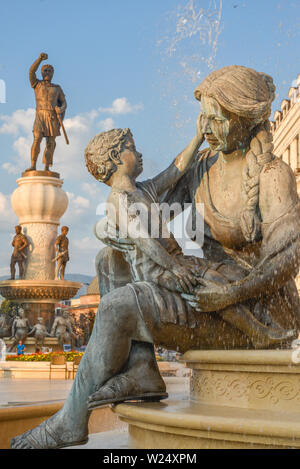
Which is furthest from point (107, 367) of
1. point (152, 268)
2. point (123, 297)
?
point (152, 268)

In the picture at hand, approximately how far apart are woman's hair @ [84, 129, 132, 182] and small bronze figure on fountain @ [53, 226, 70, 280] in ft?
53.4

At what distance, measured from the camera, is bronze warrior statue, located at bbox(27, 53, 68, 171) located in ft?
65.9

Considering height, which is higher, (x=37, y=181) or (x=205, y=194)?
(x=37, y=181)

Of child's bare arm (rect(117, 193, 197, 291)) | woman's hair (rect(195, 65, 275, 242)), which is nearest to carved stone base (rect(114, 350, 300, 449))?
child's bare arm (rect(117, 193, 197, 291))

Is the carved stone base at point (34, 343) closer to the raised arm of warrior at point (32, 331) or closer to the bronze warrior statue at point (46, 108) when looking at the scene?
the raised arm of warrior at point (32, 331)

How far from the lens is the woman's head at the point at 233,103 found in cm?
257

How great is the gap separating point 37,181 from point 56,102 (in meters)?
2.90

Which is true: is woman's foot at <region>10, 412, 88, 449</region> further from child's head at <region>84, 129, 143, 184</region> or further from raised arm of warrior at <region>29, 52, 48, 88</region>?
raised arm of warrior at <region>29, 52, 48, 88</region>

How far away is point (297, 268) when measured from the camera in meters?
2.45

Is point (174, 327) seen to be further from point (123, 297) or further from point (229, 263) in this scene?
point (229, 263)

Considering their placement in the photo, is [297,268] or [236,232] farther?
[236,232]

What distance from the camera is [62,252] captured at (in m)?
19.0

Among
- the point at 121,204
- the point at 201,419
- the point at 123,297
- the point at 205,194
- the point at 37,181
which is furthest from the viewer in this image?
the point at 37,181

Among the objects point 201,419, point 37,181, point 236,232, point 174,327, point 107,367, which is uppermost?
point 37,181
